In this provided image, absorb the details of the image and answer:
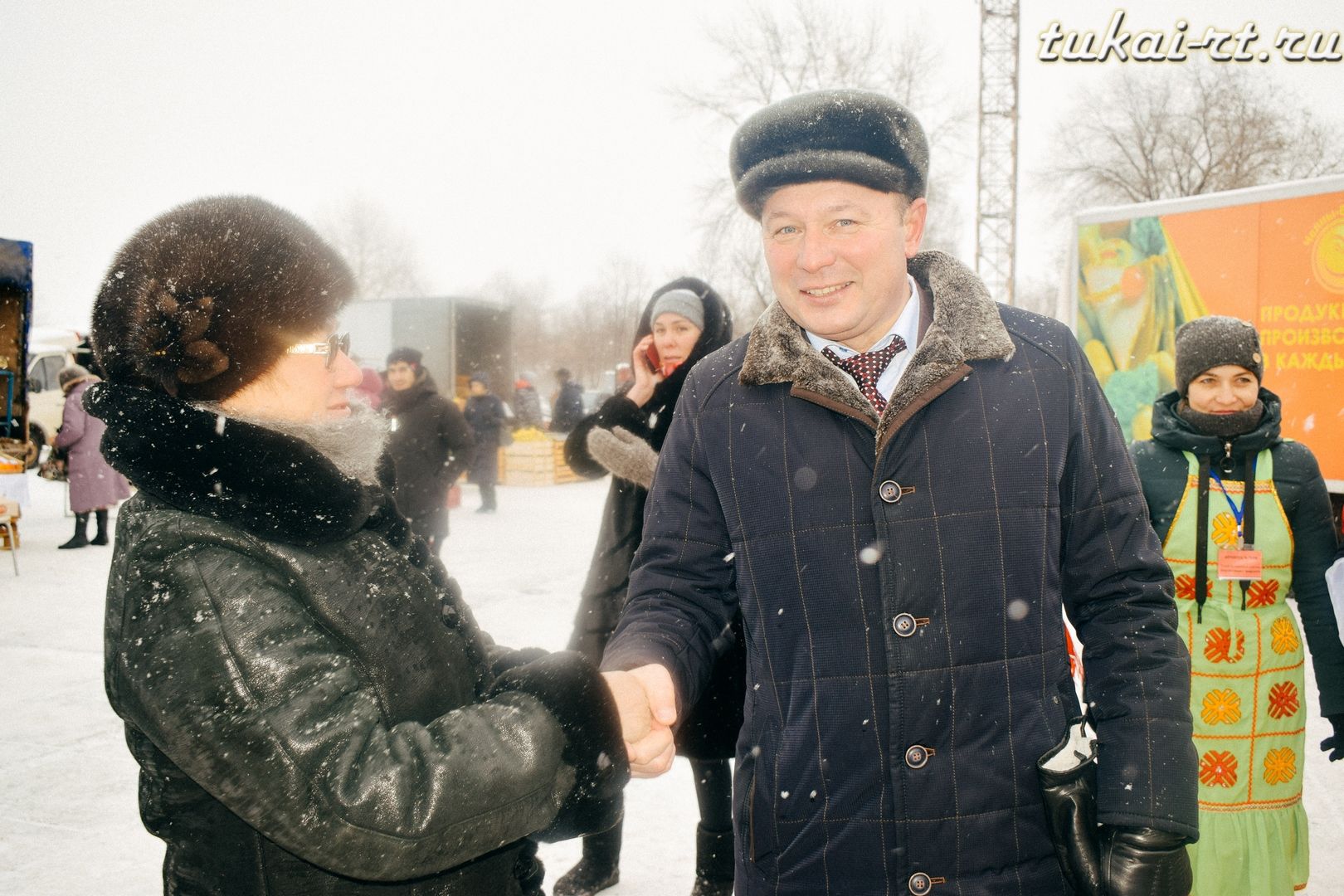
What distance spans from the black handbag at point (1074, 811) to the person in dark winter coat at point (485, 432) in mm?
11758

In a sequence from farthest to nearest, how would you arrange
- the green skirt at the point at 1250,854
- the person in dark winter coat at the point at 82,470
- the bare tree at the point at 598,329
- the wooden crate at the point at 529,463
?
the bare tree at the point at 598,329
the wooden crate at the point at 529,463
the person in dark winter coat at the point at 82,470
the green skirt at the point at 1250,854

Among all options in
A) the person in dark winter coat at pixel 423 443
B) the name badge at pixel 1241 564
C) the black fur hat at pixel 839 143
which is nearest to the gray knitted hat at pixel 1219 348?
the name badge at pixel 1241 564

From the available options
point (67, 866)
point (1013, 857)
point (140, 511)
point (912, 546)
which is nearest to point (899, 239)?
point (912, 546)

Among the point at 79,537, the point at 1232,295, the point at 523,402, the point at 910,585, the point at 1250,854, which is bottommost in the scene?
the point at 1250,854

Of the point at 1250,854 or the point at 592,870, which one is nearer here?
the point at 1250,854

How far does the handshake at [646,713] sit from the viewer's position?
1.67 m

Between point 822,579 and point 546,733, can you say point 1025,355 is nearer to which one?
point 822,579

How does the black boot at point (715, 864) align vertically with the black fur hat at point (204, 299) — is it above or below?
below

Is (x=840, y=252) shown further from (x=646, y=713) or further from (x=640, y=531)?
(x=640, y=531)

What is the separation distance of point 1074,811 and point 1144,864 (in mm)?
133

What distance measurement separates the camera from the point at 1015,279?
33719 millimetres

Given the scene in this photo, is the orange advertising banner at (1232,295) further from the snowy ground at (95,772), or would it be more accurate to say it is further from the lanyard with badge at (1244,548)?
the lanyard with badge at (1244,548)

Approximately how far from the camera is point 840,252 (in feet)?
6.17

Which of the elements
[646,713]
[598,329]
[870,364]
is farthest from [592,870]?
[598,329]
